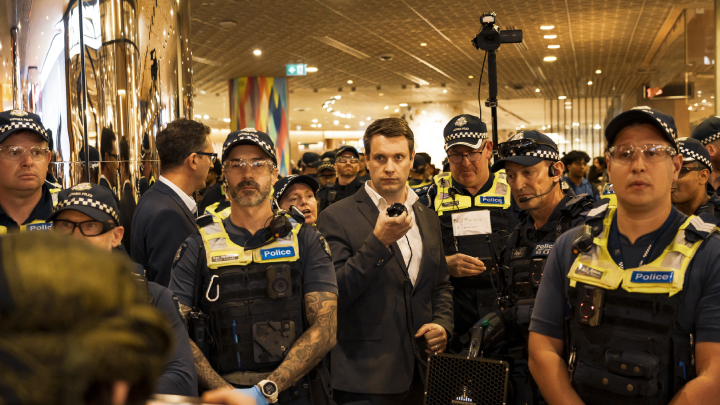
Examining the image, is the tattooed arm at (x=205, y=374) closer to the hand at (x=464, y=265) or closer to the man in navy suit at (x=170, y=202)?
the man in navy suit at (x=170, y=202)

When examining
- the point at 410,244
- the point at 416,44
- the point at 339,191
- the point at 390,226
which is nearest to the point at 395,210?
the point at 390,226

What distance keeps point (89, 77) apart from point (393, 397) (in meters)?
2.78

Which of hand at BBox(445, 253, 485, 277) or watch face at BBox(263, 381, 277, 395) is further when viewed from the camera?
hand at BBox(445, 253, 485, 277)

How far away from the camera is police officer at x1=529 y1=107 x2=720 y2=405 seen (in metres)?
1.61

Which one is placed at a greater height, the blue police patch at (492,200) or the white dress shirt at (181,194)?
the white dress shirt at (181,194)

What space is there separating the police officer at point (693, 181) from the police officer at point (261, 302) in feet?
6.29

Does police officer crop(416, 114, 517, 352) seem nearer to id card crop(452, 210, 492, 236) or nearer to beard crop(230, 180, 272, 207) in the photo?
id card crop(452, 210, 492, 236)

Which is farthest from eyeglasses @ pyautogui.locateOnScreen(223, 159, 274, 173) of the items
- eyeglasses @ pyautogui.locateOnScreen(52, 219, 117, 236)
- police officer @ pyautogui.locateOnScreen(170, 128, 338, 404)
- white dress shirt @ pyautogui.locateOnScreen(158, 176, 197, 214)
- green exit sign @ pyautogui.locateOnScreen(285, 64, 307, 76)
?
green exit sign @ pyautogui.locateOnScreen(285, 64, 307, 76)

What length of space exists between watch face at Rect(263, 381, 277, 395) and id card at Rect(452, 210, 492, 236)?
156 centimetres

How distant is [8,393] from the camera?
1.34 feet

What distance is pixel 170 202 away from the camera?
2.85m

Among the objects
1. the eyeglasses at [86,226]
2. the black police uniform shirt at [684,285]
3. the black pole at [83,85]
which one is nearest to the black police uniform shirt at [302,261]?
the eyeglasses at [86,226]

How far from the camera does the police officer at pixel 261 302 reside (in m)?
2.07

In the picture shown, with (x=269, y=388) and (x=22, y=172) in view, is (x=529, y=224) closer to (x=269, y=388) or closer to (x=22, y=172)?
(x=269, y=388)
